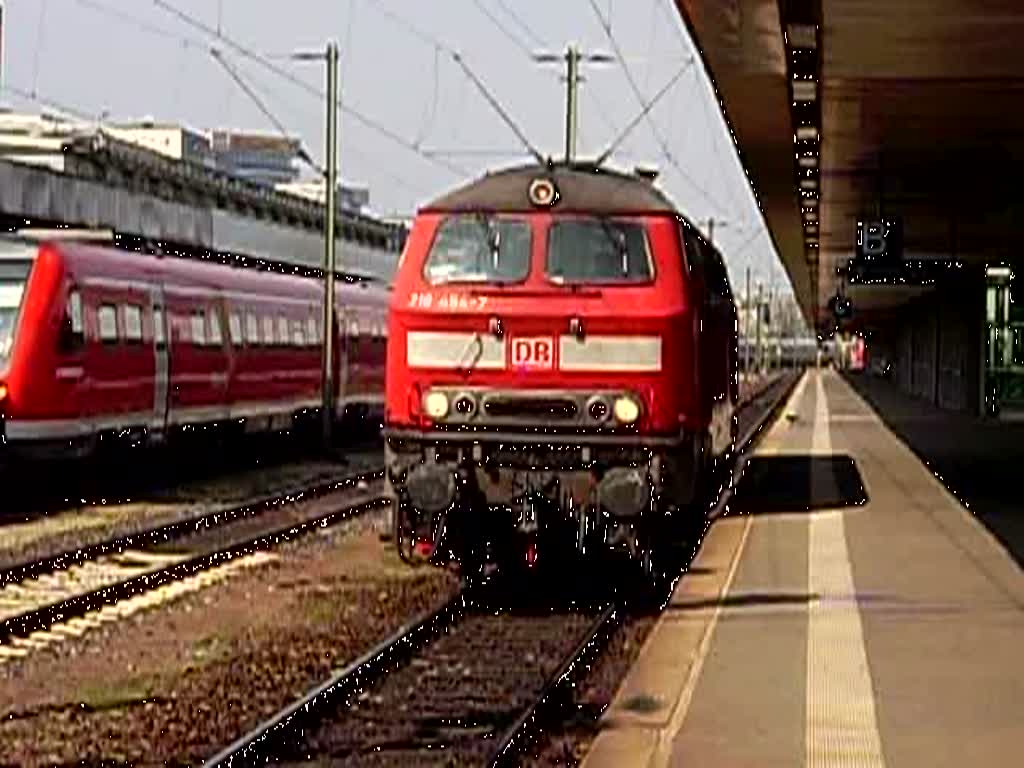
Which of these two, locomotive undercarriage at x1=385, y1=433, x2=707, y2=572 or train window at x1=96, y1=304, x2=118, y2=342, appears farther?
train window at x1=96, y1=304, x2=118, y2=342

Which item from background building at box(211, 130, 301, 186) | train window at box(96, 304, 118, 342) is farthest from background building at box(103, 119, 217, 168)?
train window at box(96, 304, 118, 342)

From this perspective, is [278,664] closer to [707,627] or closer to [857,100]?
[707,627]

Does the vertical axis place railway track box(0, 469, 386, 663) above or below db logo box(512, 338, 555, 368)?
below

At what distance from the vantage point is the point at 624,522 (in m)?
14.0

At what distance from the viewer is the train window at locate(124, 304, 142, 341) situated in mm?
23797

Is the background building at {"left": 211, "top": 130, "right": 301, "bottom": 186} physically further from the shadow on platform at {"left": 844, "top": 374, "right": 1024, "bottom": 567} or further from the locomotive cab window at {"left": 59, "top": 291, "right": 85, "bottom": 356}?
the locomotive cab window at {"left": 59, "top": 291, "right": 85, "bottom": 356}

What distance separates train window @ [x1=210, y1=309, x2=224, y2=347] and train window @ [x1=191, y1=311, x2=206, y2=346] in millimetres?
362

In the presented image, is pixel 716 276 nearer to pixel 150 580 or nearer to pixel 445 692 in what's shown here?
pixel 150 580

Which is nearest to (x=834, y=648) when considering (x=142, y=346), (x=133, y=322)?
(x=133, y=322)

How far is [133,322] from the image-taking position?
24078mm

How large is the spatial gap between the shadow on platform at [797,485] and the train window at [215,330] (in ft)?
23.0

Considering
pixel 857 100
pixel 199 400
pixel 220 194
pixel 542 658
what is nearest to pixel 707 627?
pixel 542 658

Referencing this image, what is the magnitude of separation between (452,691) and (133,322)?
1345cm

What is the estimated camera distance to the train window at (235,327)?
28.8 m
